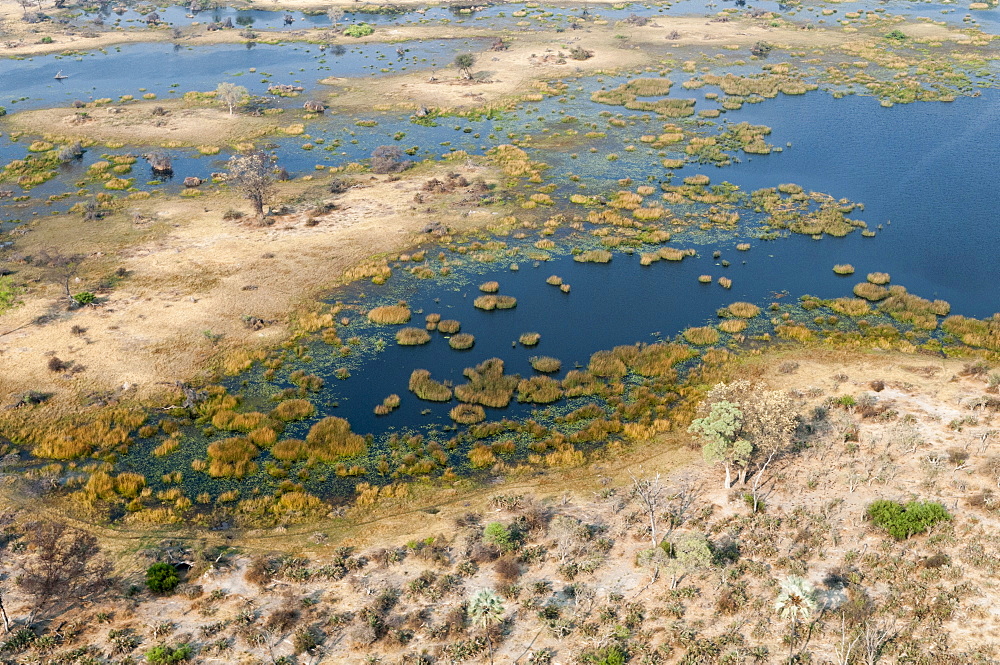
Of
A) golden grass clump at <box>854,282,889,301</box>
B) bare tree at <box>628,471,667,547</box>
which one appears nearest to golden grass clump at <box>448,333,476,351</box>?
bare tree at <box>628,471,667,547</box>

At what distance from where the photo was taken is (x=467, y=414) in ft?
195

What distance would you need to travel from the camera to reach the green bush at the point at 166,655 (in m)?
37.2

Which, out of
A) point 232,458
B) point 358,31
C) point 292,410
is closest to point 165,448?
point 232,458

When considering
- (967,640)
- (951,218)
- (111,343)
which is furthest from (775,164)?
(111,343)

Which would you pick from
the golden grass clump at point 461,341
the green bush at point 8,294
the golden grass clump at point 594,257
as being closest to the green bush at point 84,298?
the green bush at point 8,294

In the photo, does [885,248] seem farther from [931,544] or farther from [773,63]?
[773,63]

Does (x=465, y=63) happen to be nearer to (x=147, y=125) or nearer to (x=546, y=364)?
(x=147, y=125)

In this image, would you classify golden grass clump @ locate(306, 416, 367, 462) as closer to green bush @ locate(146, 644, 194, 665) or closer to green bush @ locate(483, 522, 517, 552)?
green bush @ locate(483, 522, 517, 552)

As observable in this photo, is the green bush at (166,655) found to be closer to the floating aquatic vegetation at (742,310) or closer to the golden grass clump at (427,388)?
the golden grass clump at (427,388)

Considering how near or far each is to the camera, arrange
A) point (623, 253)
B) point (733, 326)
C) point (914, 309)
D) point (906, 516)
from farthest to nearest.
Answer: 1. point (623, 253)
2. point (914, 309)
3. point (733, 326)
4. point (906, 516)

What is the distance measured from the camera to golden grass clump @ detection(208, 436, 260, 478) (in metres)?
52.8

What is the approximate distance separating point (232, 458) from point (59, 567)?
1431 cm

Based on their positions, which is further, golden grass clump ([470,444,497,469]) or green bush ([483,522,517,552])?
golden grass clump ([470,444,497,469])

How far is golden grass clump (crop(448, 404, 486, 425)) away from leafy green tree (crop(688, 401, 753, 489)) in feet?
62.2
